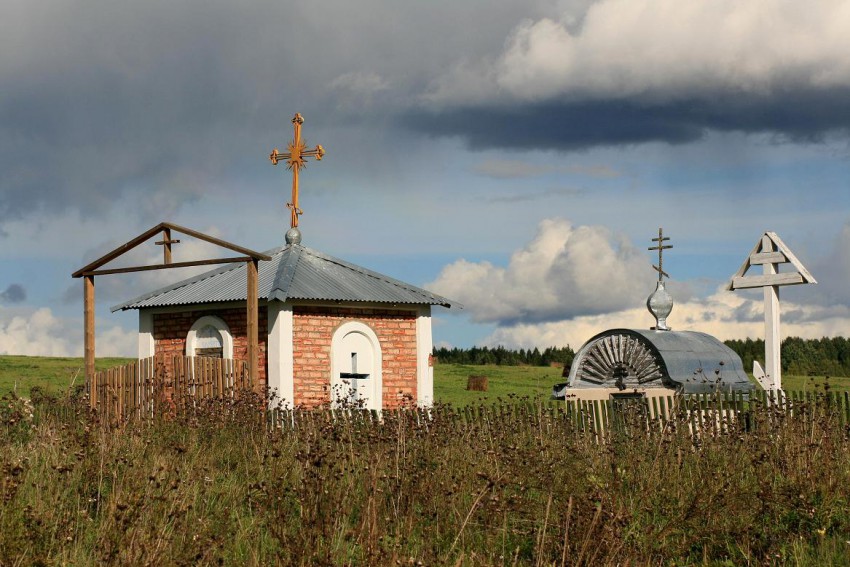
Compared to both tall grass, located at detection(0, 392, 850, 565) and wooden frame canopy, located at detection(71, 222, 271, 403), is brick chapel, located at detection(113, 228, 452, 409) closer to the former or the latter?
wooden frame canopy, located at detection(71, 222, 271, 403)

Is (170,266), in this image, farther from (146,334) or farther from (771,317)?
(771,317)

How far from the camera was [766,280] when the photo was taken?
16812 millimetres

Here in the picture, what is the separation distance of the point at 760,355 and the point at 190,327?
4589 cm

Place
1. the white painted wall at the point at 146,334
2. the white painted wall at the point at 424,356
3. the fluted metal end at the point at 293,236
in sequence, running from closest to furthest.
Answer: the white painted wall at the point at 424,356
the white painted wall at the point at 146,334
the fluted metal end at the point at 293,236

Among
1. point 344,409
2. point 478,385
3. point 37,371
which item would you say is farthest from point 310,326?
point 37,371

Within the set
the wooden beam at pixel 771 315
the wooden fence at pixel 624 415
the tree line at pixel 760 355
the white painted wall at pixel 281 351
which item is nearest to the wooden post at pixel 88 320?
the white painted wall at pixel 281 351

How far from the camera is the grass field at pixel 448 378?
31.6 m

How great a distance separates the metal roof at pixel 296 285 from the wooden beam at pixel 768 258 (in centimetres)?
604

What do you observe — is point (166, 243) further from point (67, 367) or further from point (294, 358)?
point (67, 367)

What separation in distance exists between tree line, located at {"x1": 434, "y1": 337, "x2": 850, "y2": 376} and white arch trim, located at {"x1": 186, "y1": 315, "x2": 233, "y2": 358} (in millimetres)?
35713

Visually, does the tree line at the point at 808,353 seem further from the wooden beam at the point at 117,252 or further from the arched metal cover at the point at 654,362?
the wooden beam at the point at 117,252

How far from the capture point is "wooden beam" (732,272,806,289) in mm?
16547

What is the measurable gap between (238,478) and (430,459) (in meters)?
1.88

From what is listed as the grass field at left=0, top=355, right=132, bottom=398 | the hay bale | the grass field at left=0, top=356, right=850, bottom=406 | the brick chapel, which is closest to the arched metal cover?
the brick chapel
